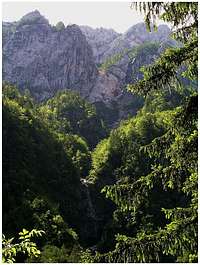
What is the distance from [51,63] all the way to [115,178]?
96.5m

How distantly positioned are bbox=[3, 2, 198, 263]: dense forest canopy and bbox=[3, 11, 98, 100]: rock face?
42.1m

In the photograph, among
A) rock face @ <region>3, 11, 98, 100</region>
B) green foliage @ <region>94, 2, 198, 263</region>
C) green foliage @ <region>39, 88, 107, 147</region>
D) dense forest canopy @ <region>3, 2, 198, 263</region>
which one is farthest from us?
rock face @ <region>3, 11, 98, 100</region>

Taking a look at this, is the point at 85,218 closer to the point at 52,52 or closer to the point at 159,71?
the point at 159,71

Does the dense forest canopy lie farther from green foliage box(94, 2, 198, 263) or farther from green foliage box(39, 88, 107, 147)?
green foliage box(39, 88, 107, 147)

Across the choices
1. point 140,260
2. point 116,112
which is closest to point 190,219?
point 140,260

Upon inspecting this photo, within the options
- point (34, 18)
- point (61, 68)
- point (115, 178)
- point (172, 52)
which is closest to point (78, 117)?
point (115, 178)

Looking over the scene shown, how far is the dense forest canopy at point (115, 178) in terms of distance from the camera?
29.7 feet

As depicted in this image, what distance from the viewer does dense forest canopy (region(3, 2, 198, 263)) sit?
905 centimetres

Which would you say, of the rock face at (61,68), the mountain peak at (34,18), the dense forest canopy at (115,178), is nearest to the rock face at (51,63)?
the rock face at (61,68)

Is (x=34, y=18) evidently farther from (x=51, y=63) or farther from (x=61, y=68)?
(x=61, y=68)

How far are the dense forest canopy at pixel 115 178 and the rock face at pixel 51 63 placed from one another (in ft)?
138

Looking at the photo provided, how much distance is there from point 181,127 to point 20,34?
173337 millimetres

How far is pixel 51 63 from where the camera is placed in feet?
516

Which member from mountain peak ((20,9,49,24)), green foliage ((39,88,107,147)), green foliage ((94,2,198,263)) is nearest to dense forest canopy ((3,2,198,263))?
green foliage ((94,2,198,263))
